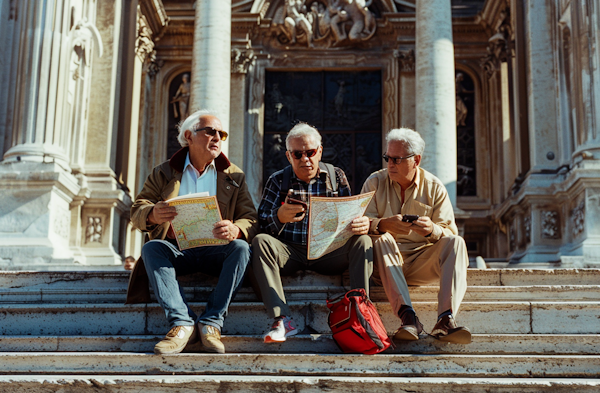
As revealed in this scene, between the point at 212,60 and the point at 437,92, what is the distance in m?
3.88

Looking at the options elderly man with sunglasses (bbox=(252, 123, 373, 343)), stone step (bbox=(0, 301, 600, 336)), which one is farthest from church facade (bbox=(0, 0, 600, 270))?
elderly man with sunglasses (bbox=(252, 123, 373, 343))

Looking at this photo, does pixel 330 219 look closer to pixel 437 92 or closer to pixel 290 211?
pixel 290 211

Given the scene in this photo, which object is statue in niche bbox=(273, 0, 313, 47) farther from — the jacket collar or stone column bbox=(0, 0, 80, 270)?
the jacket collar

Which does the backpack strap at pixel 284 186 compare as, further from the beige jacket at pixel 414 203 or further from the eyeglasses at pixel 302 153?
the beige jacket at pixel 414 203

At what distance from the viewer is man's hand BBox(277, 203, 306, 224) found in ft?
19.9

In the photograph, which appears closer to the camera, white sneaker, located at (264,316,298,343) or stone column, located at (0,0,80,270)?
white sneaker, located at (264,316,298,343)

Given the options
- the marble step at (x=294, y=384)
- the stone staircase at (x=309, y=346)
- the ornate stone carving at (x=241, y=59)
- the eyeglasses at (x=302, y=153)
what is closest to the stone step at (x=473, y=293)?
the stone staircase at (x=309, y=346)

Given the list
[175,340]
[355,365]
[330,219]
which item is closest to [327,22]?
[330,219]

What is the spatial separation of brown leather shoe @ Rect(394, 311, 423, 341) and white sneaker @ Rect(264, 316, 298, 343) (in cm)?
78

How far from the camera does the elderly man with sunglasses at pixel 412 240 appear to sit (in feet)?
18.3

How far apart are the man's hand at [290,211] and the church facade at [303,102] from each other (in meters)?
5.40

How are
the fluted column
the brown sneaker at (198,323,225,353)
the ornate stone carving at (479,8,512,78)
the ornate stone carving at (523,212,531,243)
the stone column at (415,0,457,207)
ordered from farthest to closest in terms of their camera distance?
the ornate stone carving at (479,8,512,78) → the ornate stone carving at (523,212,531,243) → the stone column at (415,0,457,207) → the fluted column → the brown sneaker at (198,323,225,353)

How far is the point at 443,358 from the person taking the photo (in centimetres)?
509

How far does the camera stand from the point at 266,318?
6.04m
